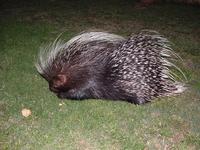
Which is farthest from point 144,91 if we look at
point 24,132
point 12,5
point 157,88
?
point 12,5

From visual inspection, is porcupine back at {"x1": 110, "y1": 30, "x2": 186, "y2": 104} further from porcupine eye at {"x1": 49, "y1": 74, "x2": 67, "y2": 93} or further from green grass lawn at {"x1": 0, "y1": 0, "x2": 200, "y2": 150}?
porcupine eye at {"x1": 49, "y1": 74, "x2": 67, "y2": 93}

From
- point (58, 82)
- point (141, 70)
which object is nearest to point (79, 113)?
point (58, 82)

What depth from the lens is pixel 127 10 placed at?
700 cm

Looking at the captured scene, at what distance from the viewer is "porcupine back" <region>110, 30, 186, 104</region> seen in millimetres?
3768

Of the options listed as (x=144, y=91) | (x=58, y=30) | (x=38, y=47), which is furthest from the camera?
(x=58, y=30)

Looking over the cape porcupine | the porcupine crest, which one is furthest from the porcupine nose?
the porcupine crest

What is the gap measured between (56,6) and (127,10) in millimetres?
1323

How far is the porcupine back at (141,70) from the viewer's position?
377cm

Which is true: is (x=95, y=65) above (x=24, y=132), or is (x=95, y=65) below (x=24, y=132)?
above

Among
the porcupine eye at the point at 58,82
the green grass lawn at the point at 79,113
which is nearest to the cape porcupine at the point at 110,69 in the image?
the porcupine eye at the point at 58,82

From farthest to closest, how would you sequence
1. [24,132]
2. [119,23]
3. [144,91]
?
[119,23] < [144,91] < [24,132]

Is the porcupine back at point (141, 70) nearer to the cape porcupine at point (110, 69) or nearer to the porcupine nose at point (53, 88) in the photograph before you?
the cape porcupine at point (110, 69)

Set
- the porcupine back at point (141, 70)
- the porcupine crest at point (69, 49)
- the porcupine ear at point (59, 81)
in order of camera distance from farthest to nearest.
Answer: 1. the porcupine crest at point (69, 49)
2. the porcupine ear at point (59, 81)
3. the porcupine back at point (141, 70)

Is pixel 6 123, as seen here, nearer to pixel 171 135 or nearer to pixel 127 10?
pixel 171 135
